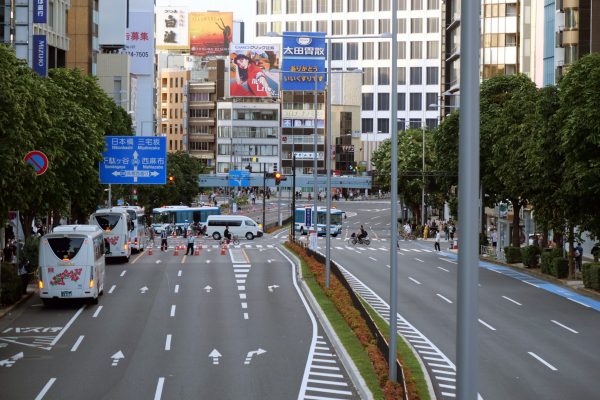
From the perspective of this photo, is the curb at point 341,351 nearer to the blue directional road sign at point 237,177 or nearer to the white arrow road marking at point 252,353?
the white arrow road marking at point 252,353

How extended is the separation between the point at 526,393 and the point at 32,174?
727 inches

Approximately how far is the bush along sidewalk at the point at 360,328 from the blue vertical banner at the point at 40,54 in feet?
81.4

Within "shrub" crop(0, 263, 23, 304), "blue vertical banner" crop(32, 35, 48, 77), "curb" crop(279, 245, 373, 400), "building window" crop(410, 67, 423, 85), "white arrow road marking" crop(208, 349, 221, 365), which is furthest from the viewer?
"building window" crop(410, 67, 423, 85)

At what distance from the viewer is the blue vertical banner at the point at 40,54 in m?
72.2

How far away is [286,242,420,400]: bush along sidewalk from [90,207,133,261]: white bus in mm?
12092

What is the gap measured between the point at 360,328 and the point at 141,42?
138m

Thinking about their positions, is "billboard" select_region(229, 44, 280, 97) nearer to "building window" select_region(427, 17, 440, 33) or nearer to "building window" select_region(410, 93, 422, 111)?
"building window" select_region(410, 93, 422, 111)

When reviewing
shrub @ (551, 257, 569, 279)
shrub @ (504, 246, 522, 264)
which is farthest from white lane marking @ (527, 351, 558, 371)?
shrub @ (504, 246, 522, 264)

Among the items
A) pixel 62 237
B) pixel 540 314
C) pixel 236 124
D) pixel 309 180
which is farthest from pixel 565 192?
pixel 236 124

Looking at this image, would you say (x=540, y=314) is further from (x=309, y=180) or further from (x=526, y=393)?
(x=309, y=180)

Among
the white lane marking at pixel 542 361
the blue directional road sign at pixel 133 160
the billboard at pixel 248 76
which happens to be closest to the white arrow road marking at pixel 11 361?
the white lane marking at pixel 542 361

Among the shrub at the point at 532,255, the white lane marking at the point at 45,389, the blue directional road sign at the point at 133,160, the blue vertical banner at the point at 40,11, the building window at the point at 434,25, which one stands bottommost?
the white lane marking at the point at 45,389

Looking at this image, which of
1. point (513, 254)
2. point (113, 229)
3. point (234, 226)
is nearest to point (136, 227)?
point (113, 229)

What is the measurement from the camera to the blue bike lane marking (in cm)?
4591
